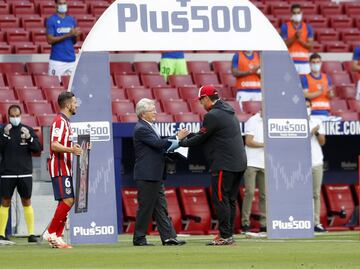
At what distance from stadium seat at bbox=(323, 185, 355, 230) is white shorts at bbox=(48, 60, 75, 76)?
15.9 ft

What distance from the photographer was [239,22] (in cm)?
1744

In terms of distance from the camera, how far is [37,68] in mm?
23234

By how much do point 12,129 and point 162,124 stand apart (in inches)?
107

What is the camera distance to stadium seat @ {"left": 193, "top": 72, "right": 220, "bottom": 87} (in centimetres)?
2361

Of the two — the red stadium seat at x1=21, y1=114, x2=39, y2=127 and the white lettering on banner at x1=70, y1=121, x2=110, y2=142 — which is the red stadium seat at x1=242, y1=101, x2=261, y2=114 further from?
the white lettering on banner at x1=70, y1=121, x2=110, y2=142

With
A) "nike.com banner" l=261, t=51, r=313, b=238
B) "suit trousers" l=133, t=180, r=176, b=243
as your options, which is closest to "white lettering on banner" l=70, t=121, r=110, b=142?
"suit trousers" l=133, t=180, r=176, b=243

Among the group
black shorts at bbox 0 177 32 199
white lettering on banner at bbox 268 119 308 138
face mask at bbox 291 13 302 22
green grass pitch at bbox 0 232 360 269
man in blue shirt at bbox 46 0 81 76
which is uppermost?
face mask at bbox 291 13 302 22

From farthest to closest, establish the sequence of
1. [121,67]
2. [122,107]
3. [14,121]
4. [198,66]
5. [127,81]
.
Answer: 1. [198,66]
2. [121,67]
3. [127,81]
4. [122,107]
5. [14,121]

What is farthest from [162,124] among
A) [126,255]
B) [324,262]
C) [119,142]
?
[324,262]

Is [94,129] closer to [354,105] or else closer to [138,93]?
[138,93]

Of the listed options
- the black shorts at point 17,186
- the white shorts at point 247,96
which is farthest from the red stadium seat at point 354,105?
the black shorts at point 17,186

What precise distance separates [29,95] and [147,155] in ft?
19.7

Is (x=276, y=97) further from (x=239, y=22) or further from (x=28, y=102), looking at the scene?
(x=28, y=102)

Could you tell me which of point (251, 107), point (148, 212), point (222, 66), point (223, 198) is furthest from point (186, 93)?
point (223, 198)
